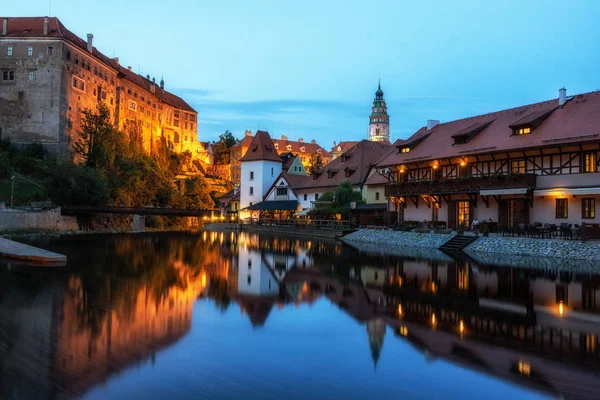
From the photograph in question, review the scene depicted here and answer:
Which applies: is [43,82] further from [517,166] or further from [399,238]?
[517,166]

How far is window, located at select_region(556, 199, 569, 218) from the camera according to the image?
89.0 ft

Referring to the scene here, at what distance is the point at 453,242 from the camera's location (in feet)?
96.2

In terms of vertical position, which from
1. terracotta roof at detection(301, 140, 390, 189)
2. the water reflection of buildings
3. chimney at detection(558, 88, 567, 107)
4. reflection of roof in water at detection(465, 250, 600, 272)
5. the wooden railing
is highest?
chimney at detection(558, 88, 567, 107)

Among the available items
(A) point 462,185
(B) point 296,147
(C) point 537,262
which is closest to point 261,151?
(A) point 462,185

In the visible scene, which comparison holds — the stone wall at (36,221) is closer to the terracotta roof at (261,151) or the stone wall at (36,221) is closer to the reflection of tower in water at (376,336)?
the terracotta roof at (261,151)

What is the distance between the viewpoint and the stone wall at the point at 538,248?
73.6ft

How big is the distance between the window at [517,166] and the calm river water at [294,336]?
44.1ft

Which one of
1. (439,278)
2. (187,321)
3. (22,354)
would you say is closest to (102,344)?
(22,354)

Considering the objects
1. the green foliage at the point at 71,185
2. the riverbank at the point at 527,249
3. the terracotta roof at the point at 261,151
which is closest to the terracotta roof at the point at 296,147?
the terracotta roof at the point at 261,151

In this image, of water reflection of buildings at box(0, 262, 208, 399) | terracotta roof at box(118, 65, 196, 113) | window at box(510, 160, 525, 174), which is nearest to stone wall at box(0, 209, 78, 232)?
water reflection of buildings at box(0, 262, 208, 399)

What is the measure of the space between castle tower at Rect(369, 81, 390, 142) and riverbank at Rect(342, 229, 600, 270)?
118043 millimetres

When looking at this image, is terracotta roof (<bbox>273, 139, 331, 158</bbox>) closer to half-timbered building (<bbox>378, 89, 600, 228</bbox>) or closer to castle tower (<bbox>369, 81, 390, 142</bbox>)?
castle tower (<bbox>369, 81, 390, 142</bbox>)

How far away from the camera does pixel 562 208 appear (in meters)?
27.3

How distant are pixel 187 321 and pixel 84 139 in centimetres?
5718
